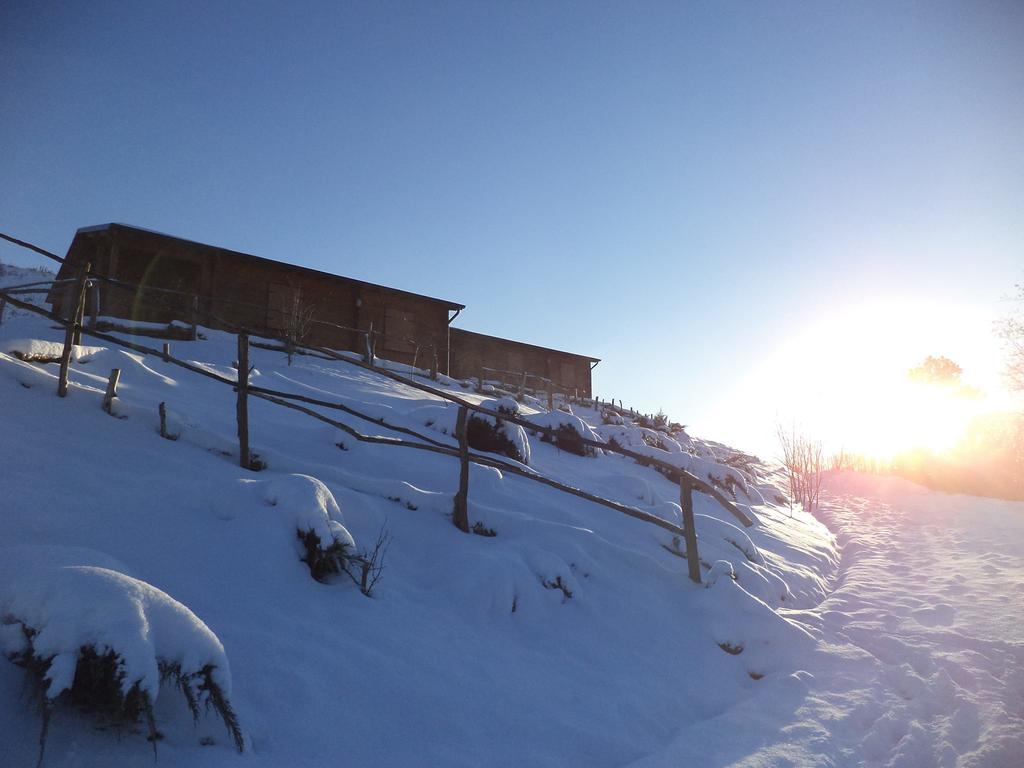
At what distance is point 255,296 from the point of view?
62.8ft

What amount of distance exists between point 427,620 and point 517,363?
24680mm

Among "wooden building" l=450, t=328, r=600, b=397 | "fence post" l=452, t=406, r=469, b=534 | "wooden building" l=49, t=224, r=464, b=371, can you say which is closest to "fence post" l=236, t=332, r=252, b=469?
"fence post" l=452, t=406, r=469, b=534

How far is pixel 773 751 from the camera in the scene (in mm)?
3334

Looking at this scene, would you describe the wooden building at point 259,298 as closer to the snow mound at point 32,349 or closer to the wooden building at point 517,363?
the wooden building at point 517,363

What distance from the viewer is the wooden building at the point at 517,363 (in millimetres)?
25781

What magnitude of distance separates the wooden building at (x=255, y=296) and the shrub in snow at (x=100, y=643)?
14.0 m

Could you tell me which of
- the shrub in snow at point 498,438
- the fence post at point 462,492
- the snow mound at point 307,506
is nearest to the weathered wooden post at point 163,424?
the snow mound at point 307,506

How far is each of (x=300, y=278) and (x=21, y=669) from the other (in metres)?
19.6

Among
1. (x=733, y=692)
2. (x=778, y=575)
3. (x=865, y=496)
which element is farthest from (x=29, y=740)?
(x=865, y=496)

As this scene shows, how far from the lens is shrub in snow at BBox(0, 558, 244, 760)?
185 centimetres

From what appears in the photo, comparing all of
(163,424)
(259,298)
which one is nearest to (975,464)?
(259,298)

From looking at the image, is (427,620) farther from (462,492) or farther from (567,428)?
(567,428)

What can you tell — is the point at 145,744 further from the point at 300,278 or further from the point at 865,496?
the point at 865,496

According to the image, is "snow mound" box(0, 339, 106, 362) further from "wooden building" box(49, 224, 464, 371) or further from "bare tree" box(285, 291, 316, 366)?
"bare tree" box(285, 291, 316, 366)
